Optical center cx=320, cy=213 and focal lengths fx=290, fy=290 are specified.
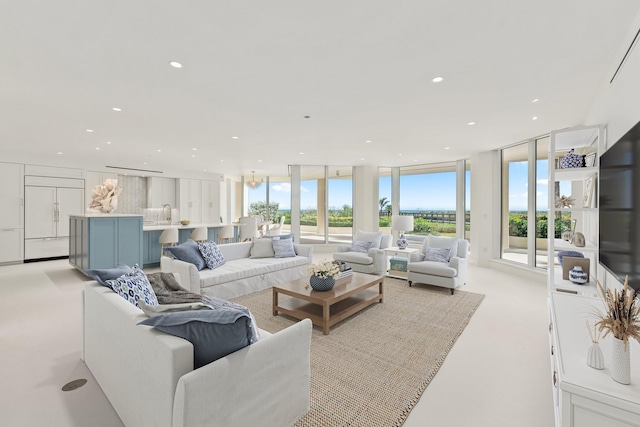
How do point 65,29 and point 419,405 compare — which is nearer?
point 419,405

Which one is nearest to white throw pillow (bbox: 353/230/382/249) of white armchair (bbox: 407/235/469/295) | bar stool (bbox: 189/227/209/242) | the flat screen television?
white armchair (bbox: 407/235/469/295)

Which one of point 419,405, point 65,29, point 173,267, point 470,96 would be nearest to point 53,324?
point 173,267

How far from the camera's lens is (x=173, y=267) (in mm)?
3992

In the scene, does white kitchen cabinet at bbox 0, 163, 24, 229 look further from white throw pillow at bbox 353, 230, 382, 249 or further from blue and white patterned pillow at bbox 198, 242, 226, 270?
white throw pillow at bbox 353, 230, 382, 249

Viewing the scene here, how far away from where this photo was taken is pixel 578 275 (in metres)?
3.06

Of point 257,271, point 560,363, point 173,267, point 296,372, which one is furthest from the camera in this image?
point 257,271

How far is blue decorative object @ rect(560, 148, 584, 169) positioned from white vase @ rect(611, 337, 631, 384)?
2.50 meters

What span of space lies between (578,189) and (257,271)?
516 centimetres

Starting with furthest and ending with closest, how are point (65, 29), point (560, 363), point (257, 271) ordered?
point (257, 271) < point (65, 29) < point (560, 363)

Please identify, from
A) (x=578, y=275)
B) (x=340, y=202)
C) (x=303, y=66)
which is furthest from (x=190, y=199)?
(x=578, y=275)

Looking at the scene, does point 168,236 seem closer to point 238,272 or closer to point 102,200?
point 102,200

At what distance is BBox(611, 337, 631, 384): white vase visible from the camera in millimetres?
1253

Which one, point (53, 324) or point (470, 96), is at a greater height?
point (470, 96)

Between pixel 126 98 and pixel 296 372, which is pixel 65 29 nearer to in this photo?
pixel 126 98
